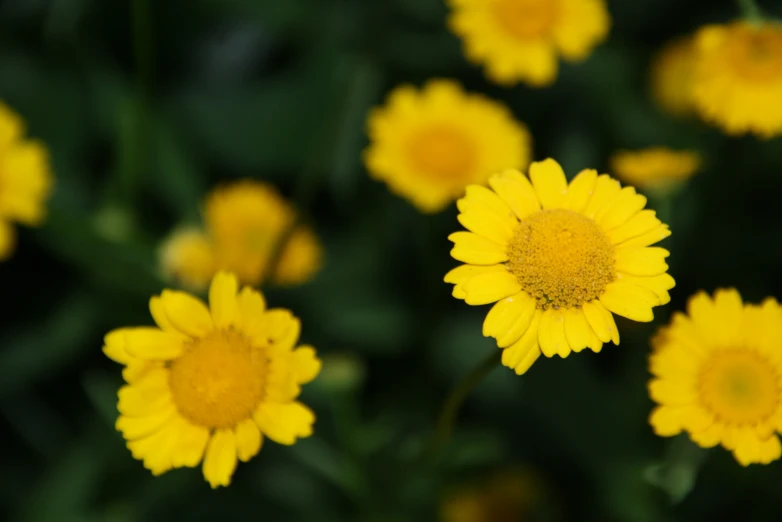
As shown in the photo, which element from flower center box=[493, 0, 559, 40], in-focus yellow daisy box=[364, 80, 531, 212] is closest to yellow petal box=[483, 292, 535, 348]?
in-focus yellow daisy box=[364, 80, 531, 212]

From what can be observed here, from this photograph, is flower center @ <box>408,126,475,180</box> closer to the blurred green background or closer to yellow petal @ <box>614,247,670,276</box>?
the blurred green background

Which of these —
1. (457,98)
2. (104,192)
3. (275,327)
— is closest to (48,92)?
(104,192)

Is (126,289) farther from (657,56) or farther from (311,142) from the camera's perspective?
(657,56)

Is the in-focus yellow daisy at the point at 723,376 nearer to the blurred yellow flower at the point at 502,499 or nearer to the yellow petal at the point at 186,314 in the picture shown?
the yellow petal at the point at 186,314

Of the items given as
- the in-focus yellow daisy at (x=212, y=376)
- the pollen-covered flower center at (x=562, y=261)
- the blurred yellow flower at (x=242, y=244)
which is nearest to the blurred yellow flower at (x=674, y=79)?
the blurred yellow flower at (x=242, y=244)

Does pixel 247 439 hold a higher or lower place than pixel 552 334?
lower

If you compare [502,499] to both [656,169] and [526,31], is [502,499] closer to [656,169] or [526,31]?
[656,169]

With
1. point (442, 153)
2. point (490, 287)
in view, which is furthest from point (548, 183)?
point (442, 153)
